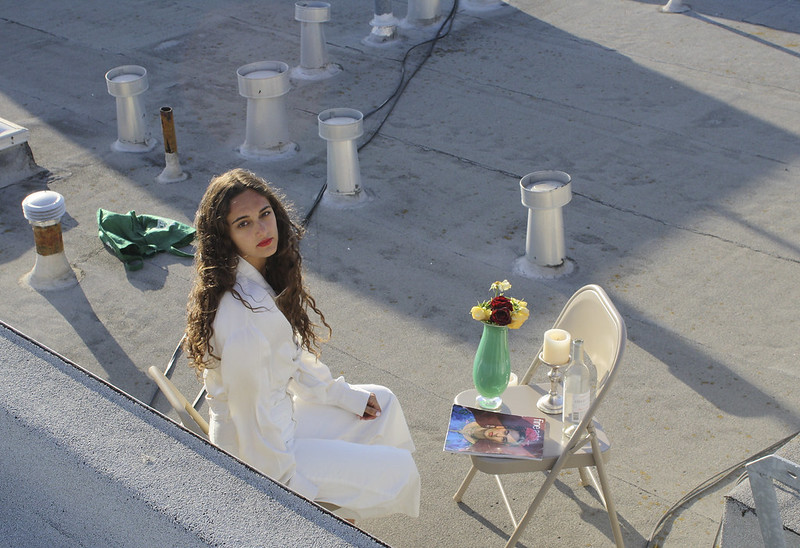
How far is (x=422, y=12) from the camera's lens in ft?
35.5

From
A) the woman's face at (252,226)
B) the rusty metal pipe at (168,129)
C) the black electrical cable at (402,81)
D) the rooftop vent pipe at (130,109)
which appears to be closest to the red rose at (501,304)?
the woman's face at (252,226)

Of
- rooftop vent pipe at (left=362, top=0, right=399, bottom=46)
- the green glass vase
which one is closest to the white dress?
the green glass vase

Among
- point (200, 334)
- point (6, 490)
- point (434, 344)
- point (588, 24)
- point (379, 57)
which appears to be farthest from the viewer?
point (588, 24)

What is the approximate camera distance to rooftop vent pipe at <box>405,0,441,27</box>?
10789 mm

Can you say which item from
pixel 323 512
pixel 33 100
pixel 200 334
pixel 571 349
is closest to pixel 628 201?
pixel 571 349

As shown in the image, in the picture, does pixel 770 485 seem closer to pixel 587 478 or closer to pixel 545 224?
pixel 587 478

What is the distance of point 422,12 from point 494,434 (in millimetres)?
8144

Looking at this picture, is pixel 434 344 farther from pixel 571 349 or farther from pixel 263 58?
pixel 263 58

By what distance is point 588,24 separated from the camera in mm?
10820

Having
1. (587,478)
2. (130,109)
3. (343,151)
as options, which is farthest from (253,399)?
(130,109)

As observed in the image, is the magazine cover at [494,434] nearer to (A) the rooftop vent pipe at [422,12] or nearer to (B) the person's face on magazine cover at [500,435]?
(B) the person's face on magazine cover at [500,435]

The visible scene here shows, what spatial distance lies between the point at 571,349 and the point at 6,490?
2.14 meters

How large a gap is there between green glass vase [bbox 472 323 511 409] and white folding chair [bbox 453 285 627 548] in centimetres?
13

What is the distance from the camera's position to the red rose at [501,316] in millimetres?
3684
